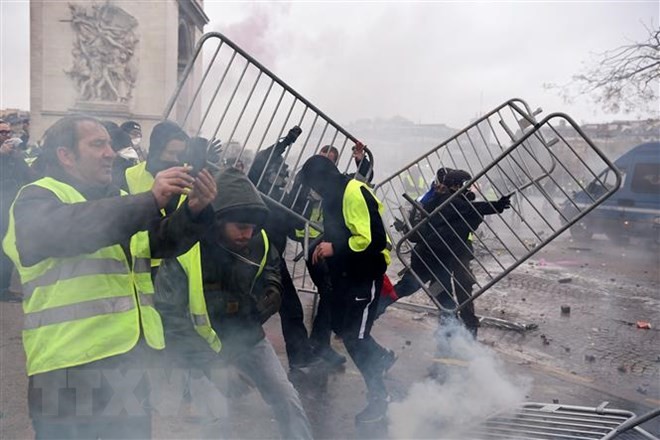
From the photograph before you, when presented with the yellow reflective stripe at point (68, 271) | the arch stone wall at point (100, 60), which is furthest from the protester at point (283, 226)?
the arch stone wall at point (100, 60)

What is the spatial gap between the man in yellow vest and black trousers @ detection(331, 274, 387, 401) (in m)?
1.55

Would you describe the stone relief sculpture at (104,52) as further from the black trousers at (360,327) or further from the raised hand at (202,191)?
the raised hand at (202,191)

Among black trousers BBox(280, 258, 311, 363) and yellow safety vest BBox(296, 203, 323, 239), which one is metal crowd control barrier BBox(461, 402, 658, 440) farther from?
yellow safety vest BBox(296, 203, 323, 239)

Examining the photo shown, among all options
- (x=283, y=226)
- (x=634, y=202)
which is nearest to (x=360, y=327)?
(x=283, y=226)

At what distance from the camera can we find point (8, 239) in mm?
1867

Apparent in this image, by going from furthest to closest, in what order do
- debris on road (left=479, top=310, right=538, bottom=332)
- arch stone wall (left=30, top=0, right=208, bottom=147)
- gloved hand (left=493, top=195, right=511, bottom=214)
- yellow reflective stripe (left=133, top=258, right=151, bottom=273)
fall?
arch stone wall (left=30, top=0, right=208, bottom=147) < debris on road (left=479, top=310, right=538, bottom=332) < gloved hand (left=493, top=195, right=511, bottom=214) < yellow reflective stripe (left=133, top=258, right=151, bottom=273)

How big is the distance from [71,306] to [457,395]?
2718 millimetres

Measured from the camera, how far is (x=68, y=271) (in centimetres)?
182

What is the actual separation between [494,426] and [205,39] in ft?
9.21

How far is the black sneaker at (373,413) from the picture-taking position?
3346 millimetres

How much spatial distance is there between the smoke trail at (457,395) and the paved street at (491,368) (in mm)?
12

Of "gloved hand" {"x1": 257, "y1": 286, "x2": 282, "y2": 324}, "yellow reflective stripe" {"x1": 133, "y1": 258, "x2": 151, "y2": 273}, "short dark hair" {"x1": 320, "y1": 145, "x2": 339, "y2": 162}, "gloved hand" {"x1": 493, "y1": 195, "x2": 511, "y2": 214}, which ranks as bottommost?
"gloved hand" {"x1": 257, "y1": 286, "x2": 282, "y2": 324}

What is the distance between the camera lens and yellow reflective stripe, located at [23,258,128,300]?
71.6 inches

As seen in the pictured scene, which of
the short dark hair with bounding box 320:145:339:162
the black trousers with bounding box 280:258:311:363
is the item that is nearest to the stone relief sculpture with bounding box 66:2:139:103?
the short dark hair with bounding box 320:145:339:162
